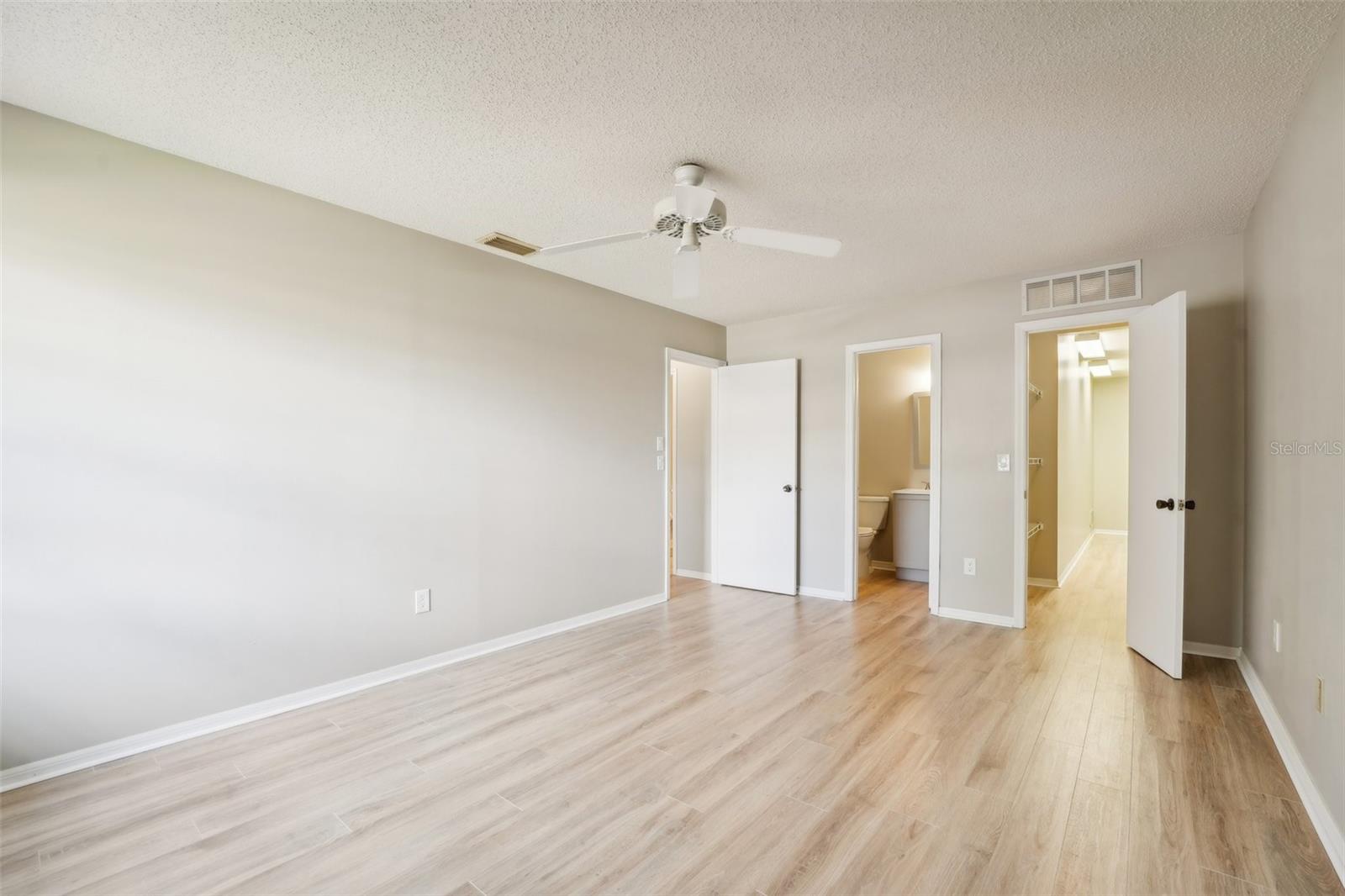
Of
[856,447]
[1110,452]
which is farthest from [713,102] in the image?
[1110,452]

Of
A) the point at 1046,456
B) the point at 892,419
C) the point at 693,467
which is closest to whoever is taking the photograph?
the point at 1046,456

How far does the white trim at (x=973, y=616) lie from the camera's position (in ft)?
13.4

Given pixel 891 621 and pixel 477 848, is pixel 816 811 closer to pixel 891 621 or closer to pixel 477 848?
pixel 477 848

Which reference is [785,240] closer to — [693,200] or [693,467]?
[693,200]

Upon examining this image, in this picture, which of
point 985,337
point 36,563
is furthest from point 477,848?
point 985,337

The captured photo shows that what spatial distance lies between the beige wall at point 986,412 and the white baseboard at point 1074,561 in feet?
6.30

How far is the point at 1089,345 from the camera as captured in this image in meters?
6.48

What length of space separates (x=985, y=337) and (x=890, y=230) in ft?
4.68

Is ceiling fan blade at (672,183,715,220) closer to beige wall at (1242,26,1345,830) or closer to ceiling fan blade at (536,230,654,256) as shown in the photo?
ceiling fan blade at (536,230,654,256)

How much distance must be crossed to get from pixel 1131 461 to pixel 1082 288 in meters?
1.10

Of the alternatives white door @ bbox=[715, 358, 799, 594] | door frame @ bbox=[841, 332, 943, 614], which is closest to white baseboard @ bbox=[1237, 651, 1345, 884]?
door frame @ bbox=[841, 332, 943, 614]

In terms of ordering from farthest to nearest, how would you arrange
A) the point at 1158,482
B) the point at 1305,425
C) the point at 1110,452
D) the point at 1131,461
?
the point at 1110,452 → the point at 1131,461 → the point at 1158,482 → the point at 1305,425

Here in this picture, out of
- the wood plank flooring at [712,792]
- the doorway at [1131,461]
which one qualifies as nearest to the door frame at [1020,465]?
the doorway at [1131,461]

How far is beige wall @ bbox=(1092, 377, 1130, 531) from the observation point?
8836mm
